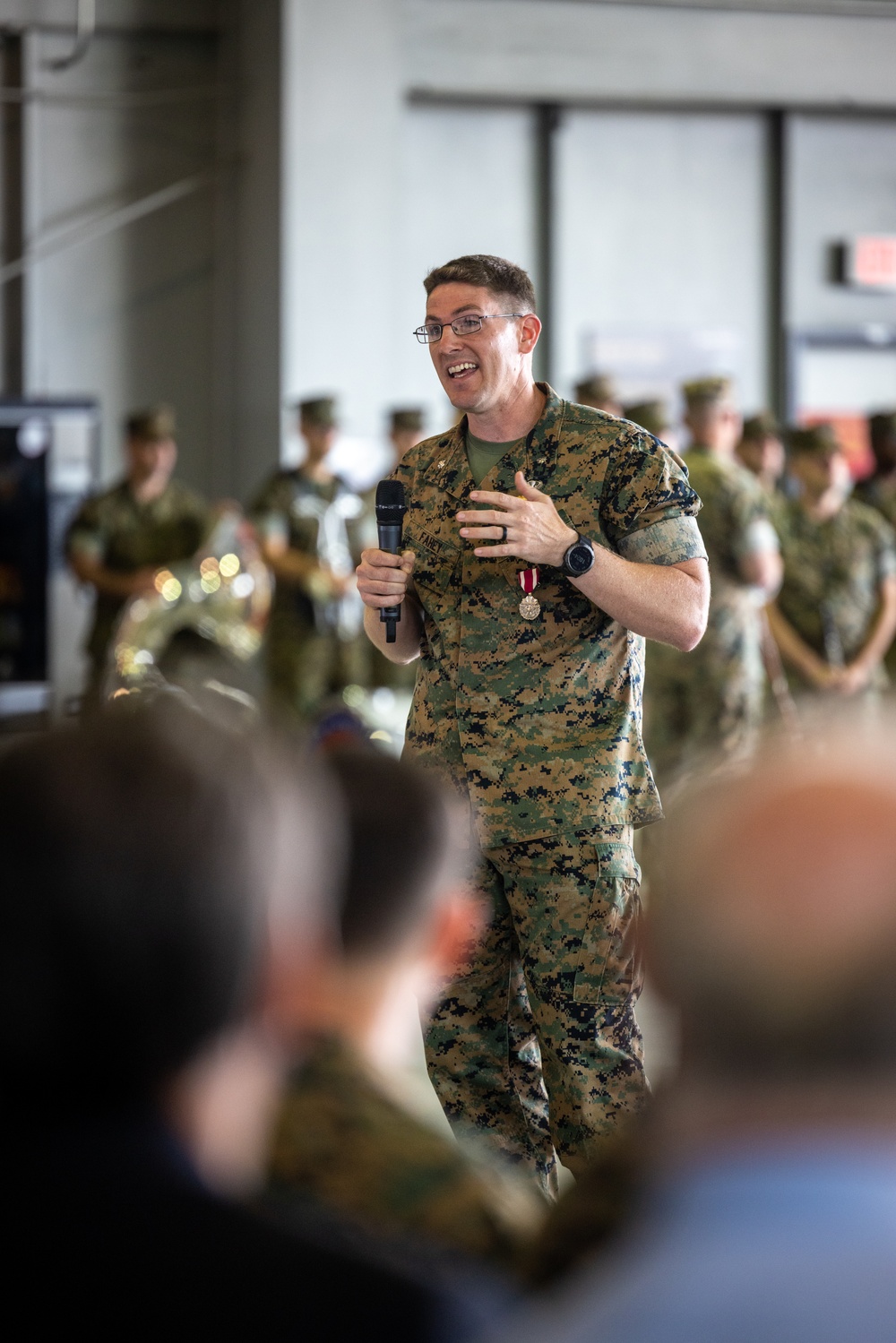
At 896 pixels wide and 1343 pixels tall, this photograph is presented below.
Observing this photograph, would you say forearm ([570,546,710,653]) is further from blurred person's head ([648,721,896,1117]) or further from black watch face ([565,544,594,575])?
blurred person's head ([648,721,896,1117])

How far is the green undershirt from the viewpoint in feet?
9.29

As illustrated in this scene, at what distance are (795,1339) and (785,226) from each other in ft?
33.1

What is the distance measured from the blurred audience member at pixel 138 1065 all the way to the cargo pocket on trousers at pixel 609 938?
62.6 inches

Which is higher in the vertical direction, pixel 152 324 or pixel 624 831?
pixel 152 324

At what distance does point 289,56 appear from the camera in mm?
9094

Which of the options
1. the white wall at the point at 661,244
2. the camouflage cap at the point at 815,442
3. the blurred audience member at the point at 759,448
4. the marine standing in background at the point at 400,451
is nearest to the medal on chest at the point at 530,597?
the camouflage cap at the point at 815,442

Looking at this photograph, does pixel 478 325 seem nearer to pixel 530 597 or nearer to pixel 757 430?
pixel 530 597

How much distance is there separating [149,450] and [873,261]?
5.21m

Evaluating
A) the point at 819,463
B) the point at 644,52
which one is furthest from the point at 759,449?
the point at 644,52

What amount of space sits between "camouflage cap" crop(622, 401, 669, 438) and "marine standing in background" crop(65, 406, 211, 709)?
195 cm

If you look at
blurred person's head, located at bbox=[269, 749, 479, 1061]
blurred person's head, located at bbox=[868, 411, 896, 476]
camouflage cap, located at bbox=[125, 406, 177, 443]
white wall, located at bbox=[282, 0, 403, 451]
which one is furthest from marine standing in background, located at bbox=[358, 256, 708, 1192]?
white wall, located at bbox=[282, 0, 403, 451]

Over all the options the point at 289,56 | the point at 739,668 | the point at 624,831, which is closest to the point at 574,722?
the point at 624,831

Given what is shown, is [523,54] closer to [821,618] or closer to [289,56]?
[289,56]

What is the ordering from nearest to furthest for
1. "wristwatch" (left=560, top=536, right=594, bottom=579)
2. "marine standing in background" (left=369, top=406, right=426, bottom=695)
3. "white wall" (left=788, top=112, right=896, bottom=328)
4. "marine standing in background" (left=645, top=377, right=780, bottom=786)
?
"wristwatch" (left=560, top=536, right=594, bottom=579) < "marine standing in background" (left=645, top=377, right=780, bottom=786) < "marine standing in background" (left=369, top=406, right=426, bottom=695) < "white wall" (left=788, top=112, right=896, bottom=328)
